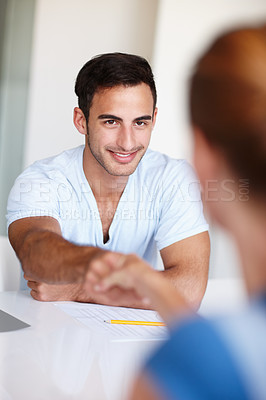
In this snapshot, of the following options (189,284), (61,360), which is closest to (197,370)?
(61,360)

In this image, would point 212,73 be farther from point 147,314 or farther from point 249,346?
point 147,314

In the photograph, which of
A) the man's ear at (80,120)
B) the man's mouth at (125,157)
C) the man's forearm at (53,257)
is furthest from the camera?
the man's ear at (80,120)

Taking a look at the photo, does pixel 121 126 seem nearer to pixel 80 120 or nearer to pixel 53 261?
pixel 80 120

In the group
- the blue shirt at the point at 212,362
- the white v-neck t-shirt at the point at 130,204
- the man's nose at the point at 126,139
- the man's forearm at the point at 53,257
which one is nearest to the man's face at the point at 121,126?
the man's nose at the point at 126,139

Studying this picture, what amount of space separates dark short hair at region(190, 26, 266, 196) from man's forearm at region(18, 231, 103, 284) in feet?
1.73

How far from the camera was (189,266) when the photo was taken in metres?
1.94

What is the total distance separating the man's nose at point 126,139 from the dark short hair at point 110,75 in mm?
176

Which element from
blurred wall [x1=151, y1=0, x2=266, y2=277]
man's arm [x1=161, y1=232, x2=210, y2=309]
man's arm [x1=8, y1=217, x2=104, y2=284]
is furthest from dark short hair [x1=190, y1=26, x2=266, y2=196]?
blurred wall [x1=151, y1=0, x2=266, y2=277]

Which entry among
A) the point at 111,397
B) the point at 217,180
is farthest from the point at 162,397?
the point at 111,397

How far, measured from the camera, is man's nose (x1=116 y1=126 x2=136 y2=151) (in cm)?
217

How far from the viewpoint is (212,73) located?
642 mm

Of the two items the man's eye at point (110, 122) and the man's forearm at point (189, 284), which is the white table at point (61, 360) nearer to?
the man's forearm at point (189, 284)

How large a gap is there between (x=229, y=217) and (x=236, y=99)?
0.45ft

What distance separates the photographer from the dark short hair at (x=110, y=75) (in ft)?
7.20
